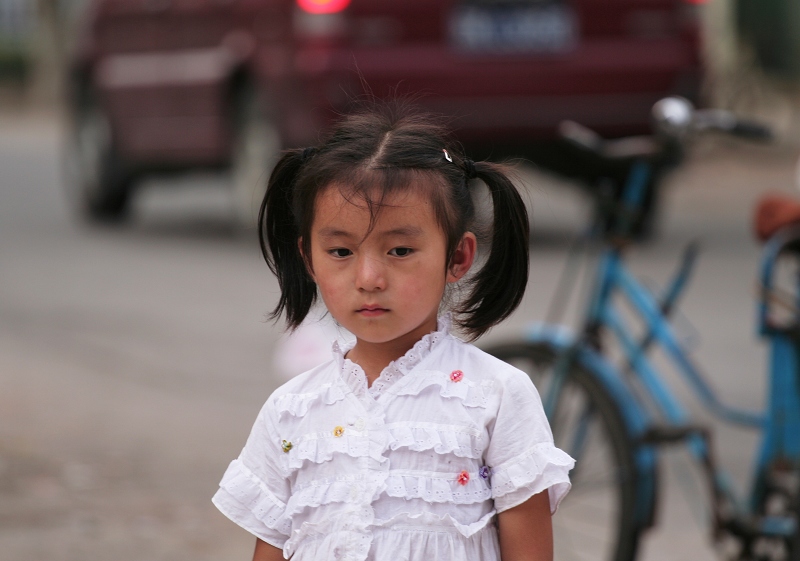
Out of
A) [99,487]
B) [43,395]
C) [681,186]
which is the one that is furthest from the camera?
[681,186]

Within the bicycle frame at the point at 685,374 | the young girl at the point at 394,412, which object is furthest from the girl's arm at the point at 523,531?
the bicycle frame at the point at 685,374

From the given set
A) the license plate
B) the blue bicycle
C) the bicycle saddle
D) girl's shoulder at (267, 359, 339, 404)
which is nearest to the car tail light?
the license plate

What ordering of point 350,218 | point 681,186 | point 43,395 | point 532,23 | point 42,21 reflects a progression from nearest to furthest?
point 350,218 < point 43,395 < point 532,23 < point 681,186 < point 42,21

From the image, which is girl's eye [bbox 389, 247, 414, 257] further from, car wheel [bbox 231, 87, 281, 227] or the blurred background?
car wheel [bbox 231, 87, 281, 227]

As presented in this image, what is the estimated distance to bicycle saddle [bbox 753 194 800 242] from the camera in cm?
349

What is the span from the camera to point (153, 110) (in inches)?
399

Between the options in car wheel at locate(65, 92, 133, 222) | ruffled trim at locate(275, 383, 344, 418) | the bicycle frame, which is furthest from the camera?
car wheel at locate(65, 92, 133, 222)

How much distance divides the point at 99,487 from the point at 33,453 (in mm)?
462

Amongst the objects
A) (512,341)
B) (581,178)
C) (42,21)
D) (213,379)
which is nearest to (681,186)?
(581,178)

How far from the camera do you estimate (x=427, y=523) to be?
2045 millimetres

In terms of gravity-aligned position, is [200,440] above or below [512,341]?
below

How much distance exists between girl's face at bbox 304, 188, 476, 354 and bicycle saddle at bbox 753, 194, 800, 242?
161 cm

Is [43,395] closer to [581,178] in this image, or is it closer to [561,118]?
[561,118]

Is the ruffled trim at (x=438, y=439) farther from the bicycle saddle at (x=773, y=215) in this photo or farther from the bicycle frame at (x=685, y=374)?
the bicycle saddle at (x=773, y=215)
